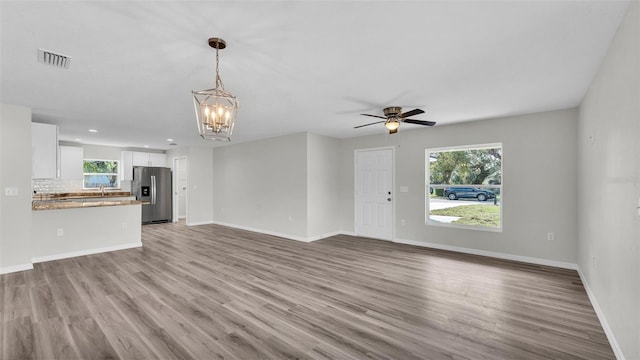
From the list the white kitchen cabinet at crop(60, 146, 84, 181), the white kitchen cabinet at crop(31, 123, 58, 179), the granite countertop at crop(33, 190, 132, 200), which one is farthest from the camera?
the white kitchen cabinet at crop(60, 146, 84, 181)

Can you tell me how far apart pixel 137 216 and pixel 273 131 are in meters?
3.25

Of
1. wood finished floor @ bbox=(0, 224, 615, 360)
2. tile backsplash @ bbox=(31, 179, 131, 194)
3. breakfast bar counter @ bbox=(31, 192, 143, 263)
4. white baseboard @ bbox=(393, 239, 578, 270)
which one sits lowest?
wood finished floor @ bbox=(0, 224, 615, 360)

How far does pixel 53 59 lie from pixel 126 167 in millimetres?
7041

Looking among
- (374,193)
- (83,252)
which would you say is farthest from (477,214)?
(83,252)

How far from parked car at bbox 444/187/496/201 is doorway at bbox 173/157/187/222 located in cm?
758

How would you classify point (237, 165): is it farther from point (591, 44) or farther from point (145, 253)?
point (591, 44)

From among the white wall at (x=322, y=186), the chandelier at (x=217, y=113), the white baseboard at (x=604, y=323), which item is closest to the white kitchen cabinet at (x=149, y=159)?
the white wall at (x=322, y=186)

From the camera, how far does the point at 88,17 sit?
182 cm

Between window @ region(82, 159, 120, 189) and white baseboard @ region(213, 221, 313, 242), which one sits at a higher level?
window @ region(82, 159, 120, 189)

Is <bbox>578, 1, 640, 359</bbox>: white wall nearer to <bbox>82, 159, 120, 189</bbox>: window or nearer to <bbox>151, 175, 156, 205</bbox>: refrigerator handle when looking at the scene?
<bbox>151, 175, 156, 205</bbox>: refrigerator handle

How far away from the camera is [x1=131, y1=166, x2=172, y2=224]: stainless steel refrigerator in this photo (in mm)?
8305

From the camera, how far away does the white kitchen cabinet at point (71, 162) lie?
7094mm

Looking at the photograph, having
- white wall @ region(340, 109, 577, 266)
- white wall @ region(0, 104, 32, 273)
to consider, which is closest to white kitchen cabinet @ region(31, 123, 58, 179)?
white wall @ region(0, 104, 32, 273)

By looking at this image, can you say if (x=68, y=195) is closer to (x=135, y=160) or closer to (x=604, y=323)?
(x=135, y=160)
